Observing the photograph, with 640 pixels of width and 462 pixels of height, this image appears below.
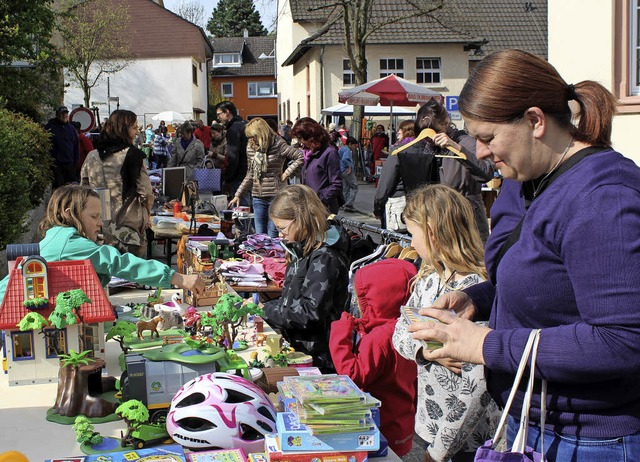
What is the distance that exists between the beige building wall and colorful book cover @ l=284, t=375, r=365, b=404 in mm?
7659

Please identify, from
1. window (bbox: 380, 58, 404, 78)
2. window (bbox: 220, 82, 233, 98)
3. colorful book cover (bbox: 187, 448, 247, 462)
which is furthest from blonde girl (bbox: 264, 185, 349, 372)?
window (bbox: 220, 82, 233, 98)

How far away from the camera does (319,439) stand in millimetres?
2150

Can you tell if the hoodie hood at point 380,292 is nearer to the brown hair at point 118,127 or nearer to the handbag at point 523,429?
the handbag at point 523,429

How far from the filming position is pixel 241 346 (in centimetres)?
371

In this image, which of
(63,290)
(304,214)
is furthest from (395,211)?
(63,290)

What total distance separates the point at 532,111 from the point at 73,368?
194 centimetres

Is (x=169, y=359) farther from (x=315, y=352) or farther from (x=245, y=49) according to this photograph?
(x=245, y=49)

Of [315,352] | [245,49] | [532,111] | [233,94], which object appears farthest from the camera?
[245,49]

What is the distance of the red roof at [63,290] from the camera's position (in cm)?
306

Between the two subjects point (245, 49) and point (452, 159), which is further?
point (245, 49)

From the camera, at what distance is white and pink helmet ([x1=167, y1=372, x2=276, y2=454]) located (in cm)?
238

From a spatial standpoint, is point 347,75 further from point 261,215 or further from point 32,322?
point 32,322

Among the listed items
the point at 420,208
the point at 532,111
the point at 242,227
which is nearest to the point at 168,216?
the point at 242,227

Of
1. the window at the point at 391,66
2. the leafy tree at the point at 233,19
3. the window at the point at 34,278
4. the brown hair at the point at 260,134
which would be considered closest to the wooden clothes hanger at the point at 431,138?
the brown hair at the point at 260,134
